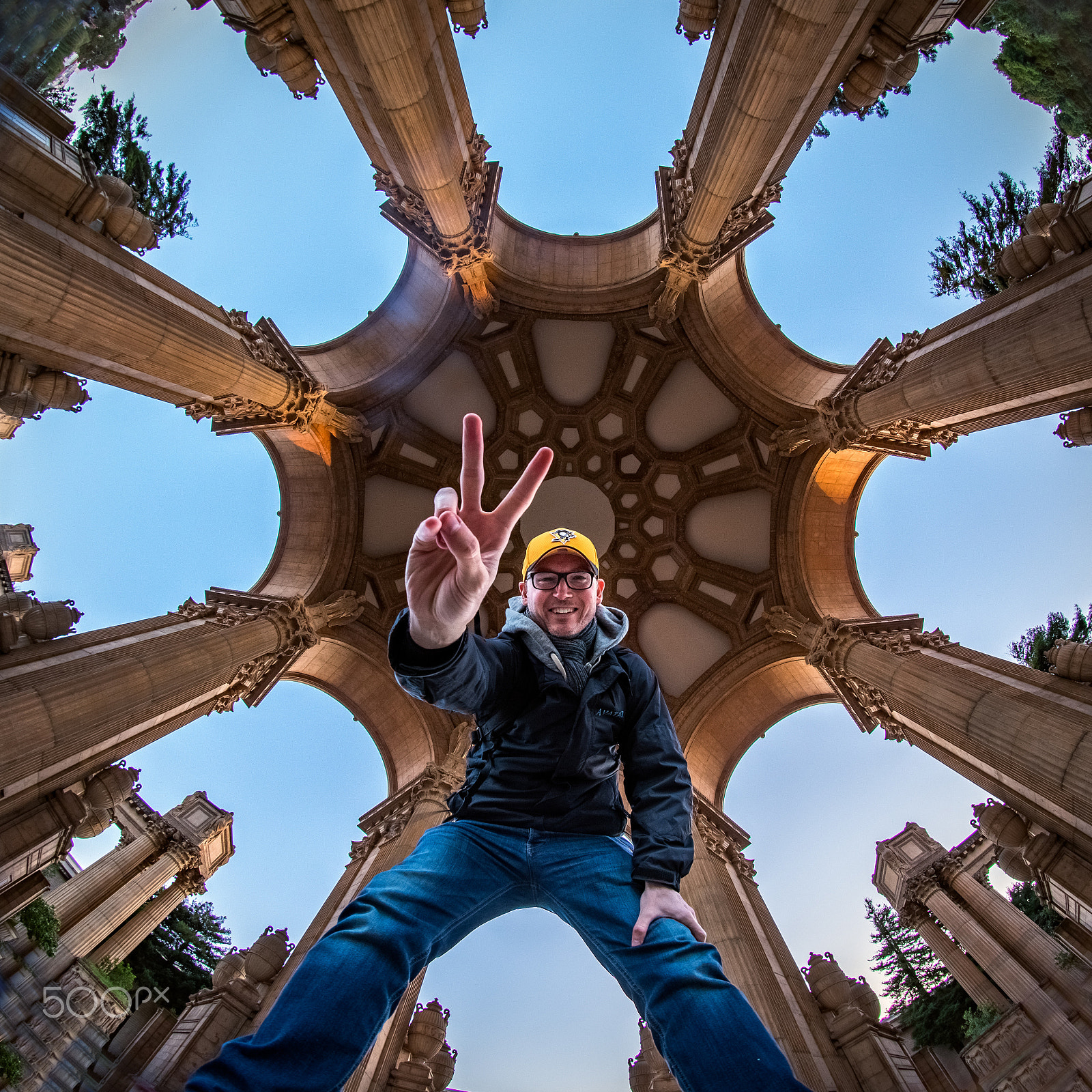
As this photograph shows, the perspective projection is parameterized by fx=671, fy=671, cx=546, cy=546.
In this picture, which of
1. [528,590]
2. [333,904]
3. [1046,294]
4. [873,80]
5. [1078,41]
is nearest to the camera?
[528,590]

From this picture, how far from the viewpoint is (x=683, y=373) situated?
20953 mm

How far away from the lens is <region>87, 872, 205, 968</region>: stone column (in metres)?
12.7

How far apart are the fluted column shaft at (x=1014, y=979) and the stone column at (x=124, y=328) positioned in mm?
13695

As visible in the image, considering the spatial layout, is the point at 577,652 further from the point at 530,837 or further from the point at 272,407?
the point at 272,407

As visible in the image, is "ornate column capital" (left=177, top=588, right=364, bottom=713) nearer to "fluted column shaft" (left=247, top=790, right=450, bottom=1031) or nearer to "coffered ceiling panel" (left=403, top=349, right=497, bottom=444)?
"fluted column shaft" (left=247, top=790, right=450, bottom=1031)

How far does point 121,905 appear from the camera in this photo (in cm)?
1266

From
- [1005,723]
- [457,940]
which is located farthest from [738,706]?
[457,940]

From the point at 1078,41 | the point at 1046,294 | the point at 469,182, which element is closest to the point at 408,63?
the point at 469,182

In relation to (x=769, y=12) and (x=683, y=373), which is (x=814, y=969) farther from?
(x=683, y=373)

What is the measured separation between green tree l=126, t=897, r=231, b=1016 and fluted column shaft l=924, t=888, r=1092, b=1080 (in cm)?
1657

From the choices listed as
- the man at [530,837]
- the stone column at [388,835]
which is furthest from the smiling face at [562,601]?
the stone column at [388,835]

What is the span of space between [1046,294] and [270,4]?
10767 mm

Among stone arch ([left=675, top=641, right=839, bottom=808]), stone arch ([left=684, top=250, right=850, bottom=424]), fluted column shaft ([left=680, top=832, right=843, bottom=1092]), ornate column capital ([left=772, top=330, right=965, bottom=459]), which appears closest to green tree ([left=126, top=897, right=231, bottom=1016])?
fluted column shaft ([left=680, top=832, right=843, bottom=1092])

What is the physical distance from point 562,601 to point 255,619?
10685 mm
